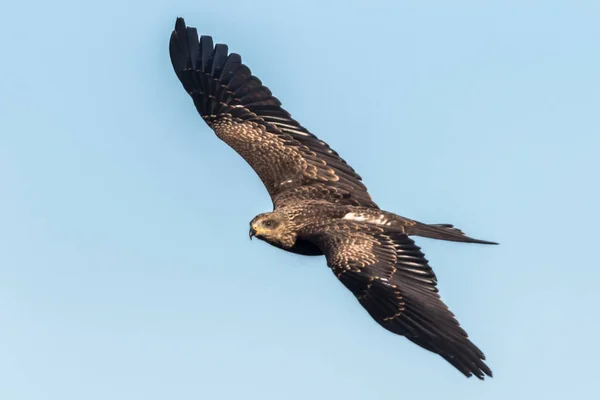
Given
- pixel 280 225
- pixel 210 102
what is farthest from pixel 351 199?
pixel 210 102

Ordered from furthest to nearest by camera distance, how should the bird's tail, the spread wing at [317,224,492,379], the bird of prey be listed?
the bird's tail → the bird of prey → the spread wing at [317,224,492,379]

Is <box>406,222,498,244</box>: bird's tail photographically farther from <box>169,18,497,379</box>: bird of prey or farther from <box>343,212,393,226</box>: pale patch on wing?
<box>343,212,393,226</box>: pale patch on wing

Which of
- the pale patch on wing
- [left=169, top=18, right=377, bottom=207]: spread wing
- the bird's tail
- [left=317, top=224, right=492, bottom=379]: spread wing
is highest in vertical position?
[left=169, top=18, right=377, bottom=207]: spread wing

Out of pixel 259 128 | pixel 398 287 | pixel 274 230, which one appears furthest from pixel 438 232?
pixel 259 128

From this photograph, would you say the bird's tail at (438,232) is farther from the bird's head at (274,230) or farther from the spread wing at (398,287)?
the bird's head at (274,230)

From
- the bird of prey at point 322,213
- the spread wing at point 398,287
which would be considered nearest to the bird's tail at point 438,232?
the bird of prey at point 322,213

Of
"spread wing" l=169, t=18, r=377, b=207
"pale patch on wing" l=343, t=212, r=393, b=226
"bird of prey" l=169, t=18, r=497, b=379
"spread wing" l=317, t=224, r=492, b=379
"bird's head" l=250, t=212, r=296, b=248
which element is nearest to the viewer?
"spread wing" l=317, t=224, r=492, b=379

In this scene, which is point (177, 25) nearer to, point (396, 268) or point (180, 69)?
point (180, 69)

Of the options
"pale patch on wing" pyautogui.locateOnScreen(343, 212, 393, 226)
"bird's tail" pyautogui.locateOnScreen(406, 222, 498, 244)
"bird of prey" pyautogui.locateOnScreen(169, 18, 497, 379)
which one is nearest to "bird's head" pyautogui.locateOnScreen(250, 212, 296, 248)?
"bird of prey" pyautogui.locateOnScreen(169, 18, 497, 379)
